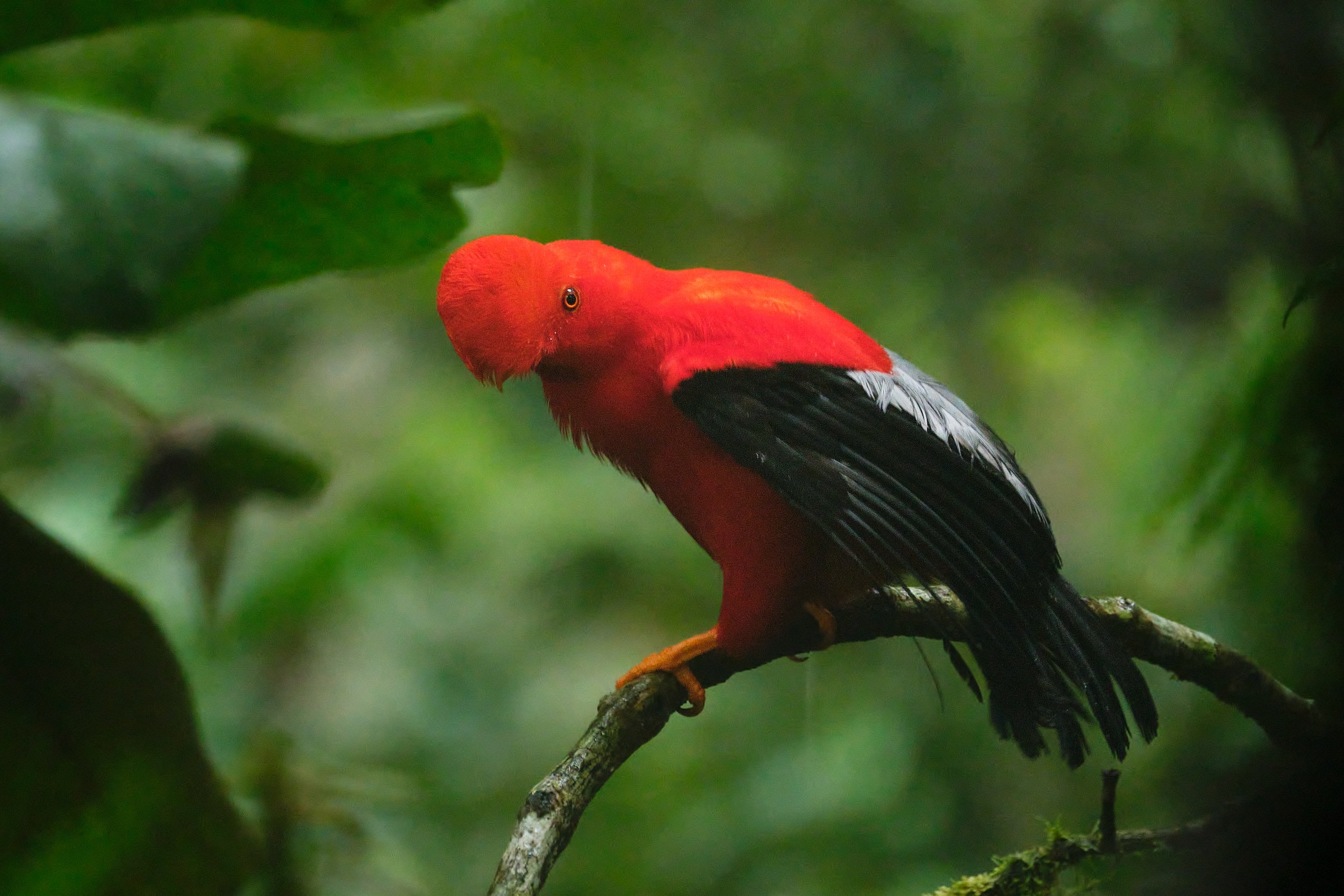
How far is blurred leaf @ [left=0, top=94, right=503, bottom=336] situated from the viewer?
3.12ft

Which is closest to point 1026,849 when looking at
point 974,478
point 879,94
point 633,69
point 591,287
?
point 974,478

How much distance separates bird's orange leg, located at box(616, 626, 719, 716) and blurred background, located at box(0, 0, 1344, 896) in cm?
46

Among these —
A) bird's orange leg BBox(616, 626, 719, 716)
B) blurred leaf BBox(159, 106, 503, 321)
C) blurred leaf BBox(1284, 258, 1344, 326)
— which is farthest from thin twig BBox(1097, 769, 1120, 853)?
blurred leaf BBox(159, 106, 503, 321)

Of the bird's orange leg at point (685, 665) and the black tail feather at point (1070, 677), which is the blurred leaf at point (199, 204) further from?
the black tail feather at point (1070, 677)

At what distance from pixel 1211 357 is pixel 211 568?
1426 mm

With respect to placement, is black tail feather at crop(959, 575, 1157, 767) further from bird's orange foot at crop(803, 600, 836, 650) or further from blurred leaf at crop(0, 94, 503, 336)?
blurred leaf at crop(0, 94, 503, 336)

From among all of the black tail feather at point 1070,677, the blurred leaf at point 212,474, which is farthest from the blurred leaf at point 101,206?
the black tail feather at point 1070,677

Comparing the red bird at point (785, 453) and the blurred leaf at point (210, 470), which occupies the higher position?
the red bird at point (785, 453)

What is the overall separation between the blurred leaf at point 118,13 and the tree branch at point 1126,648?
2.82 feet

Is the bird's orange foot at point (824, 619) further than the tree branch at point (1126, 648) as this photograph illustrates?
Yes

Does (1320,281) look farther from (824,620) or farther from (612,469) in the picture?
(612,469)

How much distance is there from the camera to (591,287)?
943mm

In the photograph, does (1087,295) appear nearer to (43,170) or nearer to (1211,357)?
(1211,357)

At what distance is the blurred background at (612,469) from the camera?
1.34 meters
